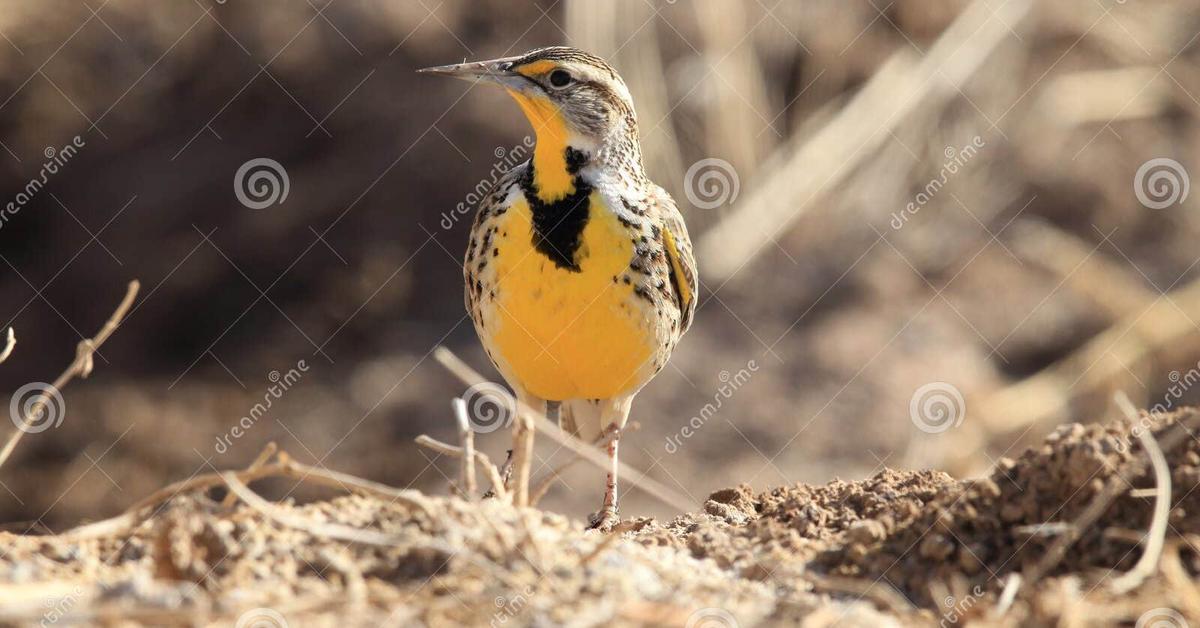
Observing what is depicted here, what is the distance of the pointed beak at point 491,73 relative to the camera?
421cm

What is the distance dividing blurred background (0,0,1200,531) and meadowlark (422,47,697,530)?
3.49 metres

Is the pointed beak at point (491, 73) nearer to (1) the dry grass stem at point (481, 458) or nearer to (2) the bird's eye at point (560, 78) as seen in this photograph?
(2) the bird's eye at point (560, 78)

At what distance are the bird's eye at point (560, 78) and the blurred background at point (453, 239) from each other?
12.6ft

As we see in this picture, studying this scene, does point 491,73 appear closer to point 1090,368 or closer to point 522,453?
point 522,453

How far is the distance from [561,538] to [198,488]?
0.68m

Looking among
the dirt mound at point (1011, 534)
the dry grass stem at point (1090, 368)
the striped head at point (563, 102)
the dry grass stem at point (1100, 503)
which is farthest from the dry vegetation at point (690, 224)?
the dry grass stem at point (1100, 503)

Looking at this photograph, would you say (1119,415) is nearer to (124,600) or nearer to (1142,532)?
(1142,532)

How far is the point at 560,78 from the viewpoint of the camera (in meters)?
4.31

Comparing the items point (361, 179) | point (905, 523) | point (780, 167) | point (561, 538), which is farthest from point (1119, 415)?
point (561, 538)

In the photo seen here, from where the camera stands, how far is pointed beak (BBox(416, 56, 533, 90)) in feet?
13.8

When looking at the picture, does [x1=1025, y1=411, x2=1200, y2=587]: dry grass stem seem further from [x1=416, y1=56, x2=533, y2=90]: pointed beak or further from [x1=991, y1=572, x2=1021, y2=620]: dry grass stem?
[x1=416, y1=56, x2=533, y2=90]: pointed beak

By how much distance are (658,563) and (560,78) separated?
2.00 m

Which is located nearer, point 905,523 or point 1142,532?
point 1142,532

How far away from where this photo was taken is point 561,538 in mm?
2688
